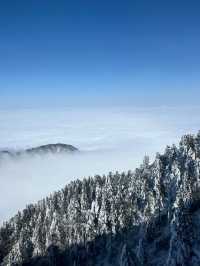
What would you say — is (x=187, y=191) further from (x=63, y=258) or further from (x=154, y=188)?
(x=63, y=258)

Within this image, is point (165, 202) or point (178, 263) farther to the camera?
point (165, 202)

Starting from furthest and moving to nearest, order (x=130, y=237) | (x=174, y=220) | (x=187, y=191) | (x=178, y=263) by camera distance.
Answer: (x=130, y=237)
(x=187, y=191)
(x=174, y=220)
(x=178, y=263)

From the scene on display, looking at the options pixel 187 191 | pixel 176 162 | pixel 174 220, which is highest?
pixel 176 162

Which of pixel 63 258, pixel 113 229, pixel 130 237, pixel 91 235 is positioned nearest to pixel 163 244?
pixel 130 237

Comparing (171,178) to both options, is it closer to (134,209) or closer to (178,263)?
(134,209)

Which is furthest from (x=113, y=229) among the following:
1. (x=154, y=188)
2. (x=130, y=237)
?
(x=154, y=188)

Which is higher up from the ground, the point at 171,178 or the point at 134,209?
the point at 171,178

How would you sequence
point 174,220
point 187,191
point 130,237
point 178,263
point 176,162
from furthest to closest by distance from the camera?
point 176,162 < point 130,237 < point 187,191 < point 174,220 < point 178,263

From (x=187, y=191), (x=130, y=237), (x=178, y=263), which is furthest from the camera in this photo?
(x=130, y=237)

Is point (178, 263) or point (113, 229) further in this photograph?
point (113, 229)
